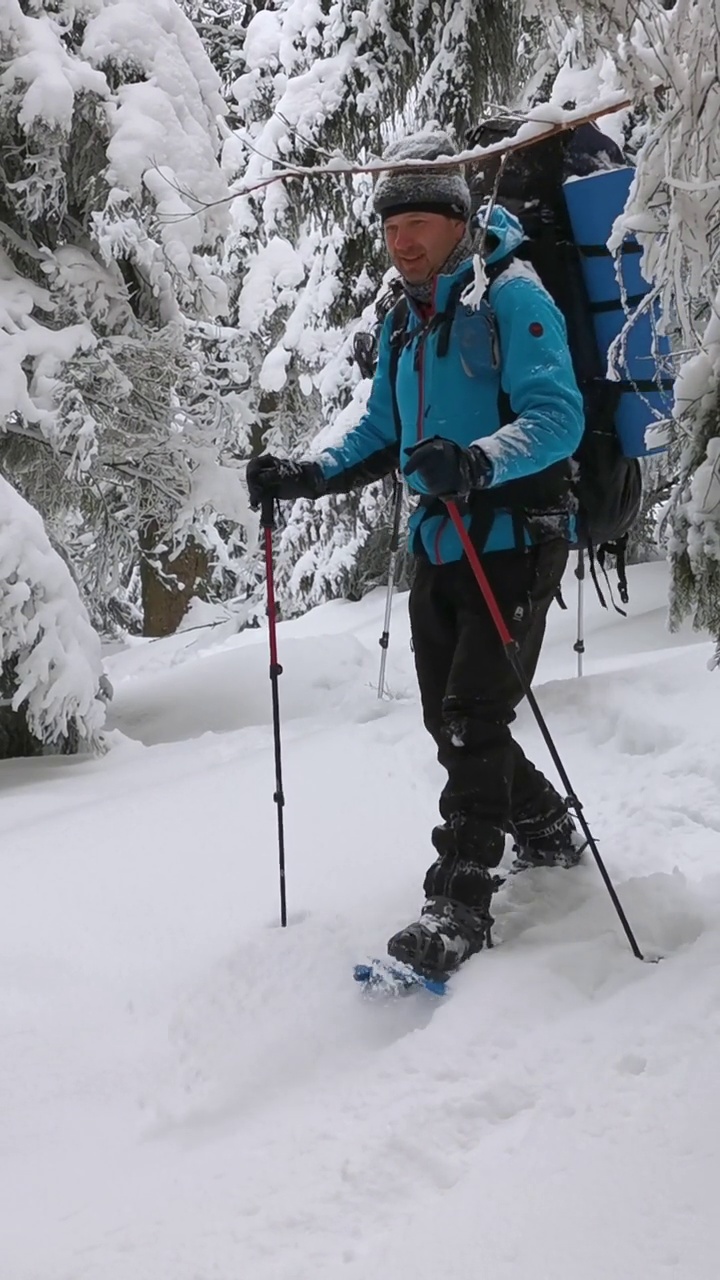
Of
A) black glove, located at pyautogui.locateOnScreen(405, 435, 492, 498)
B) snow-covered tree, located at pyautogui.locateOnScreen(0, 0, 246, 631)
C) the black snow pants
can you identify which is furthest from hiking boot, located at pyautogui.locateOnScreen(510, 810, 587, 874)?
snow-covered tree, located at pyautogui.locateOnScreen(0, 0, 246, 631)

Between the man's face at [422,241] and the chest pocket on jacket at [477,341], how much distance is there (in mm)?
179

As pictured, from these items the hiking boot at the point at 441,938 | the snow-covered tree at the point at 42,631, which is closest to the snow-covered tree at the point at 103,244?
the snow-covered tree at the point at 42,631

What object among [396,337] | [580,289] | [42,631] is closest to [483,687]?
[396,337]

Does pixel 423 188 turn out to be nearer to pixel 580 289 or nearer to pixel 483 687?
pixel 580 289

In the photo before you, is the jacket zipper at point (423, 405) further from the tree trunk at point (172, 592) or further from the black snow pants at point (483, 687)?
the tree trunk at point (172, 592)

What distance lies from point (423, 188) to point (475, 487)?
947mm

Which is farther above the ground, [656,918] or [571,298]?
[571,298]

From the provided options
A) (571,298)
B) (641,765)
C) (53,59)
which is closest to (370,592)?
(53,59)

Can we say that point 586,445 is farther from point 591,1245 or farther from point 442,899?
point 591,1245

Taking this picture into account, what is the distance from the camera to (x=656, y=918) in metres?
3.12

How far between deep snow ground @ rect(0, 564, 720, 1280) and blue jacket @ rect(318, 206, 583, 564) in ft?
4.29

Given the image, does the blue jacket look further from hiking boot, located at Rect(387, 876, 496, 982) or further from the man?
hiking boot, located at Rect(387, 876, 496, 982)

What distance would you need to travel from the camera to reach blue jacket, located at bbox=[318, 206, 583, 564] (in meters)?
2.92

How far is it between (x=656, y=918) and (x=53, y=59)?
611 cm
